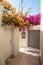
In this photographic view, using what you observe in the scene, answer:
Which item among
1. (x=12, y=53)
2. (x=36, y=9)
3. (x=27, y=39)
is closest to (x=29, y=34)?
(x=27, y=39)

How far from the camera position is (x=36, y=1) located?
6.70m

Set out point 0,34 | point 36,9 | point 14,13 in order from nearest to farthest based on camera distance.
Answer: point 0,34
point 14,13
point 36,9

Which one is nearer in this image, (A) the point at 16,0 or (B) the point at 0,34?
(B) the point at 0,34

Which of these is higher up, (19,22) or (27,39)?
(19,22)

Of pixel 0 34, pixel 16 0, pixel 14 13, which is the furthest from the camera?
pixel 16 0

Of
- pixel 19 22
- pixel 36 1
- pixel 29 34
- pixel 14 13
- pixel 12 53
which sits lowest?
pixel 12 53

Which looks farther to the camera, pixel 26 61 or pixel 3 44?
pixel 26 61

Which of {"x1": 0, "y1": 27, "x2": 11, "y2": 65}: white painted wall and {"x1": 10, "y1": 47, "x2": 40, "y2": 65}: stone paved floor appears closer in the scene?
{"x1": 0, "y1": 27, "x2": 11, "y2": 65}: white painted wall

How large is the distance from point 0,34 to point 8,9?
1.36 meters

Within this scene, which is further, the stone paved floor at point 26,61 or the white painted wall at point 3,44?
the stone paved floor at point 26,61

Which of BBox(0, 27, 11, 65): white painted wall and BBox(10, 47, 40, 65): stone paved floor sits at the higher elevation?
BBox(0, 27, 11, 65): white painted wall

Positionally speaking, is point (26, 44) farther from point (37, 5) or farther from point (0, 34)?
point (0, 34)

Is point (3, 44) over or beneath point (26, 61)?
over

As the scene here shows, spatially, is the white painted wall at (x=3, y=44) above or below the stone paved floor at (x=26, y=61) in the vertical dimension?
above
